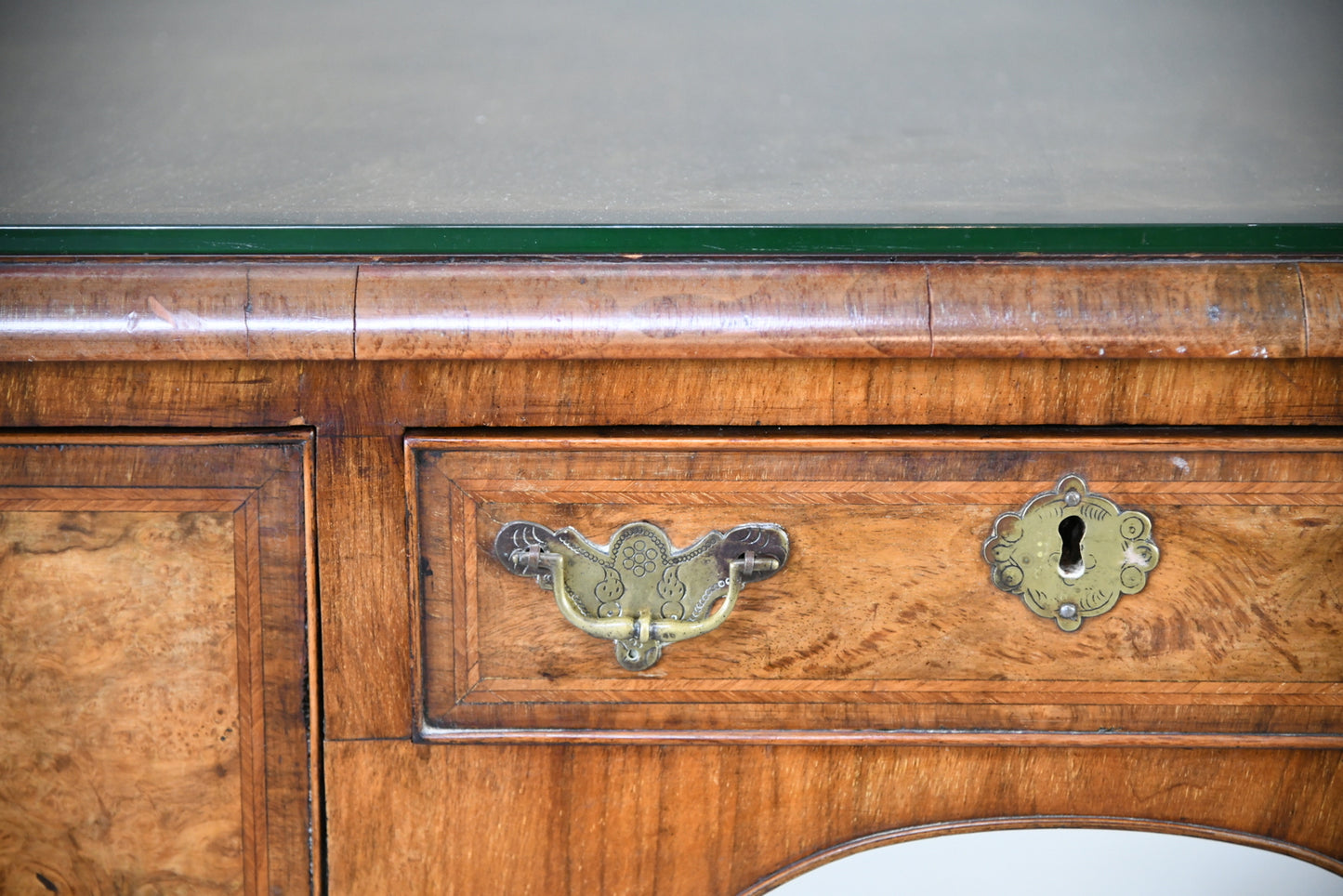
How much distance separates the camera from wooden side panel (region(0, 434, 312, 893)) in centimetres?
43

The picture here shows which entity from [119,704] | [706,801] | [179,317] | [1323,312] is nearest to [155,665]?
[119,704]

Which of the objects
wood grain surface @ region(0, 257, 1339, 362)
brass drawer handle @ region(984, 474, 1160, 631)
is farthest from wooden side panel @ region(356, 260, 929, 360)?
brass drawer handle @ region(984, 474, 1160, 631)

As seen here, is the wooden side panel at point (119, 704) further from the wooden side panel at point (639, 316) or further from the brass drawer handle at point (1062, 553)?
the brass drawer handle at point (1062, 553)

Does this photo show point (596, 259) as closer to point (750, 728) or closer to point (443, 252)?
point (443, 252)

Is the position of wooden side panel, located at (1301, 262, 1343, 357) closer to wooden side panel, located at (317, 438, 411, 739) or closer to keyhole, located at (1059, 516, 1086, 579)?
keyhole, located at (1059, 516, 1086, 579)

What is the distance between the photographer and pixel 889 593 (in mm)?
434

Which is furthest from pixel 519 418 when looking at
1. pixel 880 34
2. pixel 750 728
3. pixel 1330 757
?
pixel 1330 757

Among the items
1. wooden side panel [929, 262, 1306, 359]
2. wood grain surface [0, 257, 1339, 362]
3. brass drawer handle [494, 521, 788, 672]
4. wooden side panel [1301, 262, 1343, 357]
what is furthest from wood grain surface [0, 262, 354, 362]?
wooden side panel [1301, 262, 1343, 357]

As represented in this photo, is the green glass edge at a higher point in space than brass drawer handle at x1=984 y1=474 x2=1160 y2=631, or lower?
higher

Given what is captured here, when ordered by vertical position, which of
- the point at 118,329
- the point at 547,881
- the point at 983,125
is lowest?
the point at 547,881

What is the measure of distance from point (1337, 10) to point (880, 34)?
26 cm

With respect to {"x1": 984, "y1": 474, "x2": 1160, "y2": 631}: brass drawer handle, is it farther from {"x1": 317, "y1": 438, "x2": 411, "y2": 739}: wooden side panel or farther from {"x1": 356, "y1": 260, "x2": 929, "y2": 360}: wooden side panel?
{"x1": 317, "y1": 438, "x2": 411, "y2": 739}: wooden side panel

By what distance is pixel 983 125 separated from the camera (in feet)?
1.47

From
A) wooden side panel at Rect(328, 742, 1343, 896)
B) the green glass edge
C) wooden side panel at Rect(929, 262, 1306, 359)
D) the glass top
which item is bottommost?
wooden side panel at Rect(328, 742, 1343, 896)
